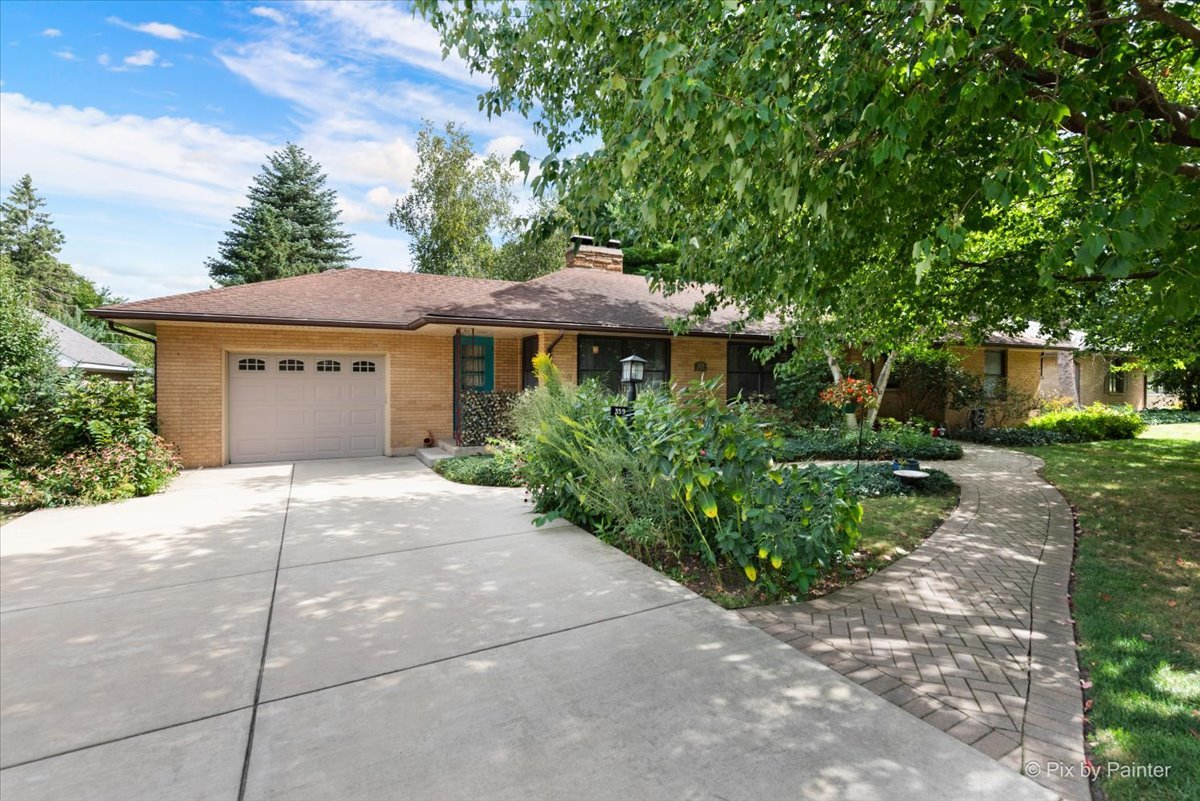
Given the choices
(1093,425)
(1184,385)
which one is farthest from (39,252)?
(1184,385)

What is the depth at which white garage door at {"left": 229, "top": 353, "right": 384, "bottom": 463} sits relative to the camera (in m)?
11.4

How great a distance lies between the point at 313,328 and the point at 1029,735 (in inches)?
483

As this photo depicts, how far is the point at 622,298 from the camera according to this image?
45.1 ft

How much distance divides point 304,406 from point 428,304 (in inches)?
140

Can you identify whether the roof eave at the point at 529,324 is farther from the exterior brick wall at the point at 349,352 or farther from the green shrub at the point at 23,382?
the green shrub at the point at 23,382

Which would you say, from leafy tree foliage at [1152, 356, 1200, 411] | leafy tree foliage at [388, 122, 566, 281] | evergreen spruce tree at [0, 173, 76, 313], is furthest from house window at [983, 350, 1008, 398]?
evergreen spruce tree at [0, 173, 76, 313]

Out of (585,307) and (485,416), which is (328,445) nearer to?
(485,416)

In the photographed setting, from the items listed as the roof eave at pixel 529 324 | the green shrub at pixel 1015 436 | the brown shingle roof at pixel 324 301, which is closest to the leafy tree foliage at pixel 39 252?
the brown shingle roof at pixel 324 301

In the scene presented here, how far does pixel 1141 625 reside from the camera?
3.63 m

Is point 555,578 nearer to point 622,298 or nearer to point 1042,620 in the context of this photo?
point 1042,620

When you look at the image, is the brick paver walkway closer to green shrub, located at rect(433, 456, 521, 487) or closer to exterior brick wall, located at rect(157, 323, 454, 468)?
green shrub, located at rect(433, 456, 521, 487)

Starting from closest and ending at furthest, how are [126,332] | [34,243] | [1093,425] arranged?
[126,332]
[1093,425]
[34,243]

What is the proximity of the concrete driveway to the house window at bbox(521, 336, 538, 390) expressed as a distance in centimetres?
771

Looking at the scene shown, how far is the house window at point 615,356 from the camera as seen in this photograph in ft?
40.6
